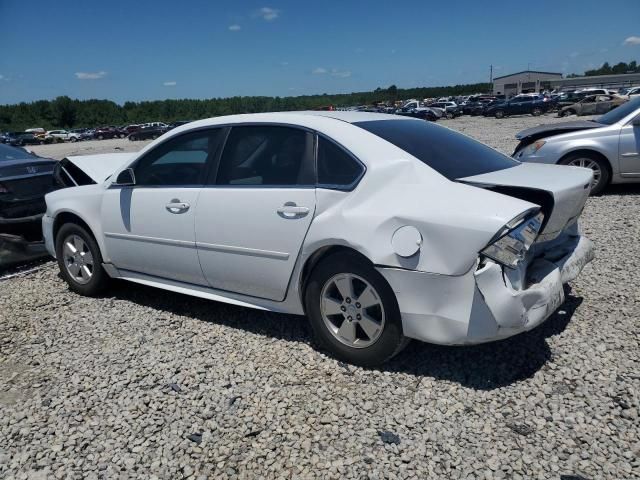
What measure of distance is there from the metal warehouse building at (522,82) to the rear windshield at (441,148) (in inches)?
3650

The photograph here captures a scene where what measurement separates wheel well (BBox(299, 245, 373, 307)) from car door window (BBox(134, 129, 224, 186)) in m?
1.13

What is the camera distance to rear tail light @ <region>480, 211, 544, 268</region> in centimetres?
258

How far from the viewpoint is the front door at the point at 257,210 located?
10.6 ft

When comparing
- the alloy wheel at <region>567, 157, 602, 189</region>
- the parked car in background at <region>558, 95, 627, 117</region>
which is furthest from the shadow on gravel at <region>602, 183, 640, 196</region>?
the parked car in background at <region>558, 95, 627, 117</region>

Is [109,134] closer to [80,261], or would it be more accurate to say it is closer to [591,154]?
[591,154]

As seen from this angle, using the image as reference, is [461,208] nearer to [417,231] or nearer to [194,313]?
[417,231]

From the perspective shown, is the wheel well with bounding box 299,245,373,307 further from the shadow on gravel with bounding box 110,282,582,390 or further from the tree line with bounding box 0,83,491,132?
the tree line with bounding box 0,83,491,132

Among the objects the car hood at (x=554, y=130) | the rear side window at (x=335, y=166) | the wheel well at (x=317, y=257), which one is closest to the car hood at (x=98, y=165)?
the rear side window at (x=335, y=166)

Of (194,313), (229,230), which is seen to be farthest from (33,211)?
(229,230)

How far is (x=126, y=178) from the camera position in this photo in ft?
13.5

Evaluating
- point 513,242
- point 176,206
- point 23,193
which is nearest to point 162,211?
point 176,206

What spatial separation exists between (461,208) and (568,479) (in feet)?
4.42

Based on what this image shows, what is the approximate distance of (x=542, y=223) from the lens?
2.80 m

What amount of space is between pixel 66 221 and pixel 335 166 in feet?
9.81
